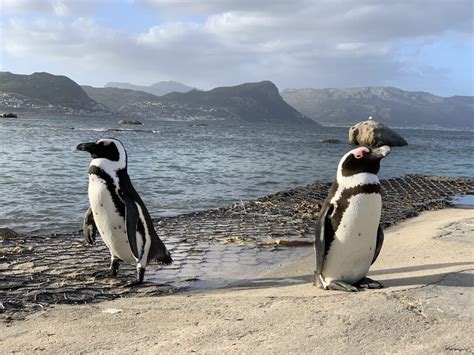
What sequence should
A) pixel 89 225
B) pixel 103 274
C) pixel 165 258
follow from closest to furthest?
pixel 103 274 < pixel 165 258 < pixel 89 225

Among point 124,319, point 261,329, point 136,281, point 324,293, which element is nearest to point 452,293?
point 324,293

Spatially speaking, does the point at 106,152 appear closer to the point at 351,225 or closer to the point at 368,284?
the point at 351,225

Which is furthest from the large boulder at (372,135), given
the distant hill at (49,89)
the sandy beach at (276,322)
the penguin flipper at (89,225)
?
the distant hill at (49,89)

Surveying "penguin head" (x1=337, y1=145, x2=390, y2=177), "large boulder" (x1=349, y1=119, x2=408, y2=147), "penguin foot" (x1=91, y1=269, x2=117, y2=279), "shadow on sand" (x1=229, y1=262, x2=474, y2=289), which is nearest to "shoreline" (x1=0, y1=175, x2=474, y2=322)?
"penguin foot" (x1=91, y1=269, x2=117, y2=279)

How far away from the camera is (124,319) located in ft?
13.9

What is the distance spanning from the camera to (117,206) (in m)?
5.89

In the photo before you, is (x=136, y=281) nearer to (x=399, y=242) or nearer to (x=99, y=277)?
(x=99, y=277)

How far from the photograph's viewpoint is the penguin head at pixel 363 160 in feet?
16.3

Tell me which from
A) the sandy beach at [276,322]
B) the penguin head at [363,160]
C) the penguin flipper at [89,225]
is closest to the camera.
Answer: the sandy beach at [276,322]

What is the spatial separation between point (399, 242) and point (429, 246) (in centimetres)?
86

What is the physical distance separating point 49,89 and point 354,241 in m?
156

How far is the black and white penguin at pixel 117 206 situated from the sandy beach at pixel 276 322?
0.89 meters

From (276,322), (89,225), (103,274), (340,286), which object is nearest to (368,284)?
(340,286)

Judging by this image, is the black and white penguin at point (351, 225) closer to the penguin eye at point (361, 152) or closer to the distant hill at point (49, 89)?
the penguin eye at point (361, 152)
